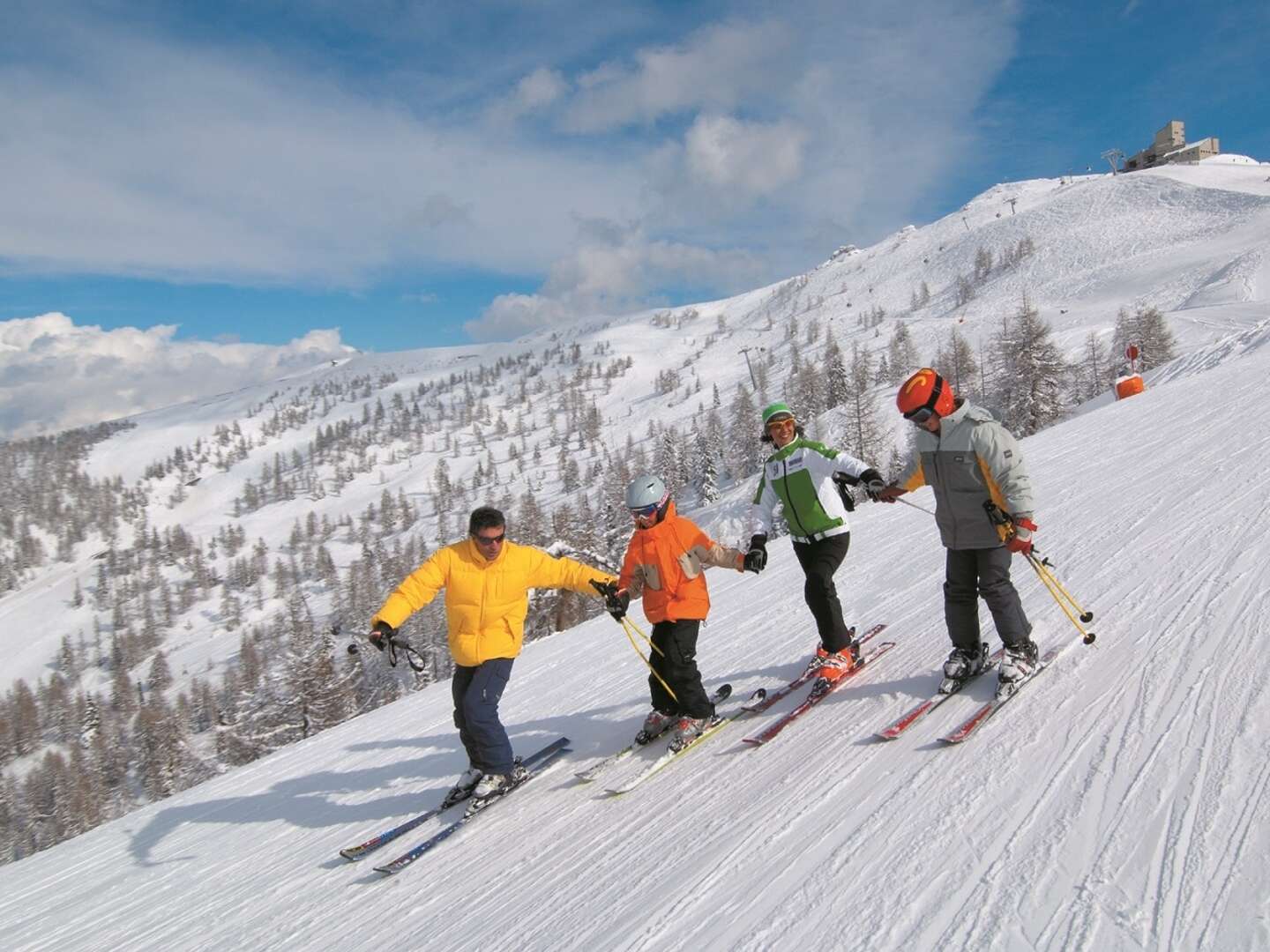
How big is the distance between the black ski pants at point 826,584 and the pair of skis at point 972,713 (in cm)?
92

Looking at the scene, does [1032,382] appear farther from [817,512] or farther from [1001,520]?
[1001,520]

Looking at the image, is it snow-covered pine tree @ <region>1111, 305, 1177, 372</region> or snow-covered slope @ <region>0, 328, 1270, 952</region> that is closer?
snow-covered slope @ <region>0, 328, 1270, 952</region>

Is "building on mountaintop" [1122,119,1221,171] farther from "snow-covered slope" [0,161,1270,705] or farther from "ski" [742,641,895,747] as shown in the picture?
"ski" [742,641,895,747]

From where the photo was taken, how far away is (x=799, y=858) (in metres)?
3.54

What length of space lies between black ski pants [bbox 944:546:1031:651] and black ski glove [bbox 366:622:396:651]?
3861 millimetres

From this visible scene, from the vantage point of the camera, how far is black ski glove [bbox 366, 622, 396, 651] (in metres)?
5.10

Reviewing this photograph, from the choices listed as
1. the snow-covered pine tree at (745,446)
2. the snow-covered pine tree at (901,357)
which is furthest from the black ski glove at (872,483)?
the snow-covered pine tree at (901,357)

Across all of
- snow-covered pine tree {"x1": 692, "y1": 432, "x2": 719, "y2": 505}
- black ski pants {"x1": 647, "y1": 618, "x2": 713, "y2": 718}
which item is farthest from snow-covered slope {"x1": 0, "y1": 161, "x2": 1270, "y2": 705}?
black ski pants {"x1": 647, "y1": 618, "x2": 713, "y2": 718}

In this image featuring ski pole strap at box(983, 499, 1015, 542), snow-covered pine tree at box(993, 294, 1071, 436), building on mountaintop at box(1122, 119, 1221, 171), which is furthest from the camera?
building on mountaintop at box(1122, 119, 1221, 171)

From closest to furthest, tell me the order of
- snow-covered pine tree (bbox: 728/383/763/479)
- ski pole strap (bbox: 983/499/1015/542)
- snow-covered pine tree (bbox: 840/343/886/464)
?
ski pole strap (bbox: 983/499/1015/542), snow-covered pine tree (bbox: 840/343/886/464), snow-covered pine tree (bbox: 728/383/763/479)

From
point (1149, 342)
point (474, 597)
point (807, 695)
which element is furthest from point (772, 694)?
point (1149, 342)

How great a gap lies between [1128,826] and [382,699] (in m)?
55.7

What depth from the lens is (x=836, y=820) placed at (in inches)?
150

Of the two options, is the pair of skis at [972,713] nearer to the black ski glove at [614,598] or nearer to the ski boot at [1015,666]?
the ski boot at [1015,666]
